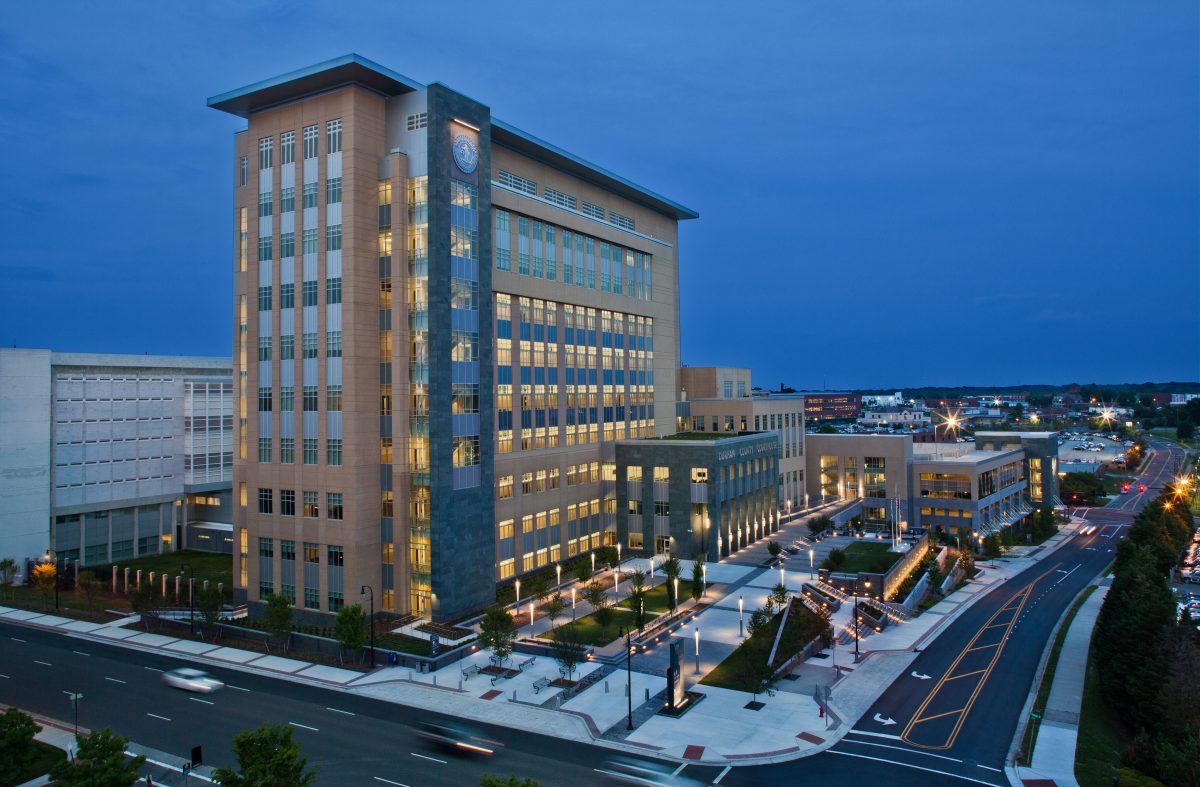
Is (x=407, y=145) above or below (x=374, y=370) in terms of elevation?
above

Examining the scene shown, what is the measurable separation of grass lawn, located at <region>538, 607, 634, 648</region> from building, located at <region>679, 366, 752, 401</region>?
50.7 meters

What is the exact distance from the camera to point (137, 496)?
87375 mm

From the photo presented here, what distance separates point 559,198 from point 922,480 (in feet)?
214

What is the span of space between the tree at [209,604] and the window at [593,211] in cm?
5335

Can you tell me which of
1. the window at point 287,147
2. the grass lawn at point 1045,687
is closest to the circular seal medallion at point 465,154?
the window at point 287,147

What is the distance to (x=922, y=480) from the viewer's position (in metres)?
105

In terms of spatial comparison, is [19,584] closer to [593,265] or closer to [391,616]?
[391,616]

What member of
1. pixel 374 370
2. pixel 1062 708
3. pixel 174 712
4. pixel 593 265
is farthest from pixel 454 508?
pixel 1062 708

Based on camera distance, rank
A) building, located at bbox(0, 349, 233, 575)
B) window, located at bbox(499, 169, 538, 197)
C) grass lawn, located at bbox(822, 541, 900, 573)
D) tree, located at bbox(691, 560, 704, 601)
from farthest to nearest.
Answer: building, located at bbox(0, 349, 233, 575)
window, located at bbox(499, 169, 538, 197)
grass lawn, located at bbox(822, 541, 900, 573)
tree, located at bbox(691, 560, 704, 601)

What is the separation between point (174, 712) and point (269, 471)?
22051 millimetres

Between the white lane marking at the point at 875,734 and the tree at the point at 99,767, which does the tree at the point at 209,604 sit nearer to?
the tree at the point at 99,767

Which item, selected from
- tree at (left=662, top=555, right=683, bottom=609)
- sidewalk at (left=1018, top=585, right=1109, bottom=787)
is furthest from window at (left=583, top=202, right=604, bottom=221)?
sidewalk at (left=1018, top=585, right=1109, bottom=787)

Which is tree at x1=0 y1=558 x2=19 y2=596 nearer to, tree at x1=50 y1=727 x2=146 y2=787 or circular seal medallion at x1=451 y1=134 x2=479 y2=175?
tree at x1=50 y1=727 x2=146 y2=787

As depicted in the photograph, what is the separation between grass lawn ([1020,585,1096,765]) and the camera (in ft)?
126
